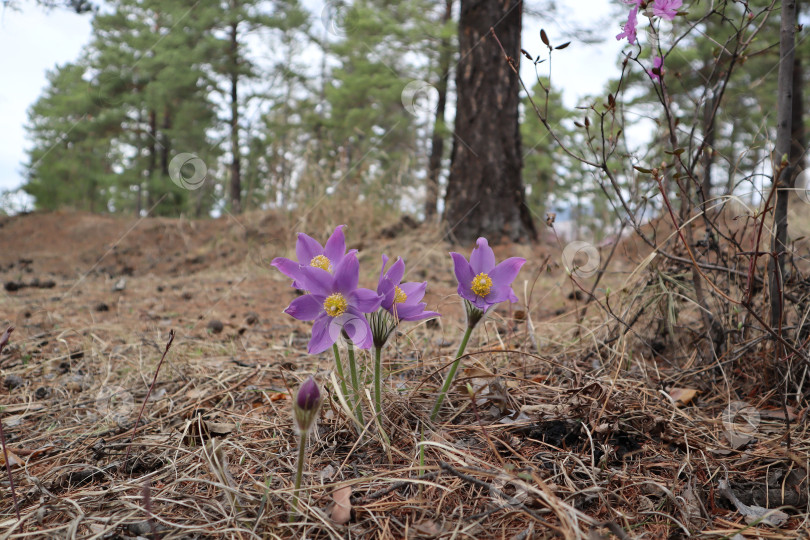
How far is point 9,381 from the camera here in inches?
79.5

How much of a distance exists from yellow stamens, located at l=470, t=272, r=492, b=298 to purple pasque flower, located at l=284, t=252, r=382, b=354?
9.5 inches

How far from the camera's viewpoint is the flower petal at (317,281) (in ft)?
3.46

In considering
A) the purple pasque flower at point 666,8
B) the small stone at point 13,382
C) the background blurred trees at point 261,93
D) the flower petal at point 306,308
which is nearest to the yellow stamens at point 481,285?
the flower petal at point 306,308

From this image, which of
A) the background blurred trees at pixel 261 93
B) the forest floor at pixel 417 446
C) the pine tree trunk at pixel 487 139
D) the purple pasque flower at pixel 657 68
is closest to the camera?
the forest floor at pixel 417 446

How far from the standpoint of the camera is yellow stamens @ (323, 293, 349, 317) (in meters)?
1.04

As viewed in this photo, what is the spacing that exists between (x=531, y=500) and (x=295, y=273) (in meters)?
0.67

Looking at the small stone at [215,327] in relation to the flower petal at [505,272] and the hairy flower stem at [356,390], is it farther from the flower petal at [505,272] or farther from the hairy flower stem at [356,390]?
the flower petal at [505,272]

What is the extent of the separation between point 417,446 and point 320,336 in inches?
14.2

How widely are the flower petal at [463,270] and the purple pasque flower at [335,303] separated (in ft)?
0.68

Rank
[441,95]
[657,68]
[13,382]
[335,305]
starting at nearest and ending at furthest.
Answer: [335,305]
[657,68]
[13,382]
[441,95]

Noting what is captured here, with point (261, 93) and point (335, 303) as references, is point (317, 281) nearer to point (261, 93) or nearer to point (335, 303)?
point (335, 303)

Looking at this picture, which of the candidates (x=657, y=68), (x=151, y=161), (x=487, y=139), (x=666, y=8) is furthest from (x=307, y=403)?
(x=151, y=161)

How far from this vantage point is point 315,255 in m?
1.20

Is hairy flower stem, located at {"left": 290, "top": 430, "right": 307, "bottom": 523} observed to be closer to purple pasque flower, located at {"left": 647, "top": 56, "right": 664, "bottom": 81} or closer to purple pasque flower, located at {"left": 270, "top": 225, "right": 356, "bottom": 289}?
purple pasque flower, located at {"left": 270, "top": 225, "right": 356, "bottom": 289}
